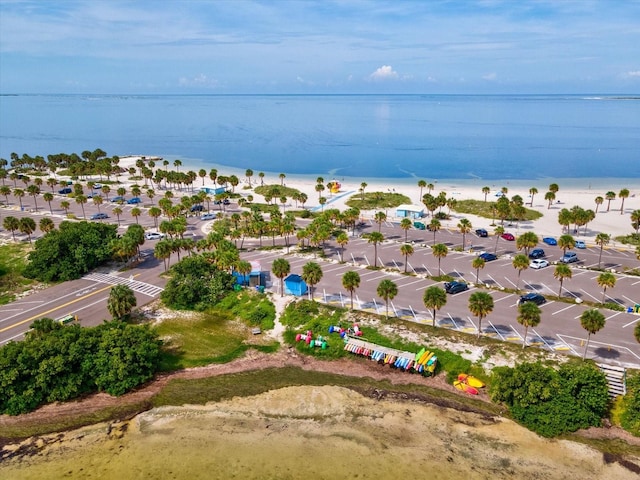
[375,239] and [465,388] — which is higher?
[375,239]

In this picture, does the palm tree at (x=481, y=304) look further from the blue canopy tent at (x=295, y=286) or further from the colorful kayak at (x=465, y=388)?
the blue canopy tent at (x=295, y=286)

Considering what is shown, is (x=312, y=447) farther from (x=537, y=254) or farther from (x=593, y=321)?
(x=537, y=254)

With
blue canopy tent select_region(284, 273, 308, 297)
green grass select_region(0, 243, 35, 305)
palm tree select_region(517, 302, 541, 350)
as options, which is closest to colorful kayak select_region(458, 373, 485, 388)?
palm tree select_region(517, 302, 541, 350)

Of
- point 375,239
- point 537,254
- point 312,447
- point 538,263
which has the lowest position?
point 312,447

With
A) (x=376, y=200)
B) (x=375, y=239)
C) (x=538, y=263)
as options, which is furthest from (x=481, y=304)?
(x=376, y=200)

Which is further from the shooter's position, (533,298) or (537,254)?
(537,254)

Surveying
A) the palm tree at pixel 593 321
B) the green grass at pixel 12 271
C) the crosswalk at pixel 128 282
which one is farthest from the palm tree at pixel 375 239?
the green grass at pixel 12 271
